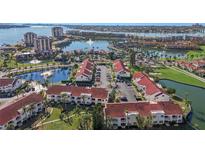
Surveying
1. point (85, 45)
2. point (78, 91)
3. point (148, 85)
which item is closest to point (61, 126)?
point (78, 91)

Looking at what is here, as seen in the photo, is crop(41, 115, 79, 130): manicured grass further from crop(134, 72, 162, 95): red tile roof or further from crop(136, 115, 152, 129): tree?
crop(134, 72, 162, 95): red tile roof

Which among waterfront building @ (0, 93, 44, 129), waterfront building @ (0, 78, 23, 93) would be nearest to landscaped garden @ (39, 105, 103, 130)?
waterfront building @ (0, 93, 44, 129)

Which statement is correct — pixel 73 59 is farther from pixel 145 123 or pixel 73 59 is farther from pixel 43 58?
pixel 145 123

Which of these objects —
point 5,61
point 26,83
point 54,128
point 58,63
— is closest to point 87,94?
point 54,128

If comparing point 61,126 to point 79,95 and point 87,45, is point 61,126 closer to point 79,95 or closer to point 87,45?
point 79,95

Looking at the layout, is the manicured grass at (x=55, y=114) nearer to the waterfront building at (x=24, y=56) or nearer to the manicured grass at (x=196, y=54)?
the waterfront building at (x=24, y=56)

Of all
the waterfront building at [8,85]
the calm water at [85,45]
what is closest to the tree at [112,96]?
the waterfront building at [8,85]
